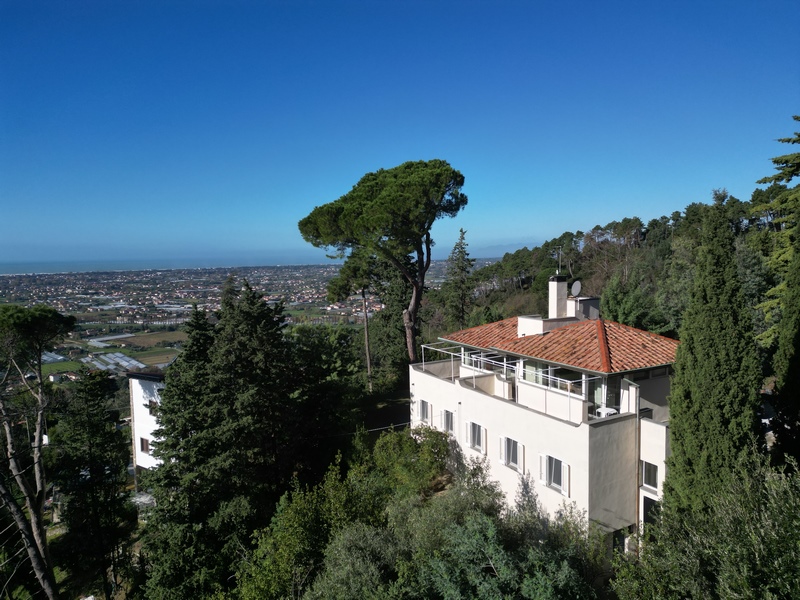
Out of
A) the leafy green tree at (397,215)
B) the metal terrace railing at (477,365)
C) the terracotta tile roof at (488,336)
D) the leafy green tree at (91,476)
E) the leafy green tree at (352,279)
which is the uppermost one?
the leafy green tree at (397,215)

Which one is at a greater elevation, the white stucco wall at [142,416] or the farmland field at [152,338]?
the farmland field at [152,338]

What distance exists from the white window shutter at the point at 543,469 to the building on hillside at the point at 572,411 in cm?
3

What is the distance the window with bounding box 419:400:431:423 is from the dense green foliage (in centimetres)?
238

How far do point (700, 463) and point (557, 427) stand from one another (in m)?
3.28

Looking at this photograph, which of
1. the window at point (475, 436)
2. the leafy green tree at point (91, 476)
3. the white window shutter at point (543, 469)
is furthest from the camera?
the leafy green tree at point (91, 476)

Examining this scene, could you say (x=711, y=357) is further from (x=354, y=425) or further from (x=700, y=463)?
(x=354, y=425)

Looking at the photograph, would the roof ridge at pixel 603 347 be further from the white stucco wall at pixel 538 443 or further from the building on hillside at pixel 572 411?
the white stucco wall at pixel 538 443

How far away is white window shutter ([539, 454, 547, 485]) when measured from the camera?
43.7 ft

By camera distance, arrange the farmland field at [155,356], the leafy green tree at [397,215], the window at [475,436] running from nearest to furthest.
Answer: the window at [475,436] → the leafy green tree at [397,215] → the farmland field at [155,356]

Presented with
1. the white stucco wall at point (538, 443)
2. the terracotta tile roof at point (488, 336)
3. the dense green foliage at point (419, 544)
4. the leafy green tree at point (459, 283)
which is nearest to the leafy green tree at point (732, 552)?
the dense green foliage at point (419, 544)

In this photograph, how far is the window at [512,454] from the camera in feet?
46.3

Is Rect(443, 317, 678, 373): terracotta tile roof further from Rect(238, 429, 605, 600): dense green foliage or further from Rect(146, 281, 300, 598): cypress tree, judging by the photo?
Rect(146, 281, 300, 598): cypress tree

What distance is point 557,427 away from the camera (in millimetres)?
12836

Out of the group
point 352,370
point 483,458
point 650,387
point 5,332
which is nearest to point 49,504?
point 5,332
